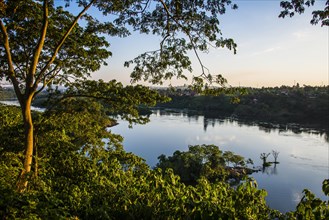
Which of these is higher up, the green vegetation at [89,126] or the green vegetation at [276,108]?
the green vegetation at [89,126]

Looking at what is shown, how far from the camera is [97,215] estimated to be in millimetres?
5562

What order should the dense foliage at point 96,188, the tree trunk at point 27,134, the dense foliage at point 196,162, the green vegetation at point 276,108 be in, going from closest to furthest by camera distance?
the dense foliage at point 96,188 < the tree trunk at point 27,134 < the dense foliage at point 196,162 < the green vegetation at point 276,108

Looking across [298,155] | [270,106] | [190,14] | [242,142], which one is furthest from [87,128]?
[270,106]

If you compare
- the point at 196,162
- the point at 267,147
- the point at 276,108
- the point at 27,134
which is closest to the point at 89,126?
the point at 27,134

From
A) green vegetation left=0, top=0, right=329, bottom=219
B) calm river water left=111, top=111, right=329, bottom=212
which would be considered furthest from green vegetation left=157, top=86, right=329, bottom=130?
green vegetation left=0, top=0, right=329, bottom=219

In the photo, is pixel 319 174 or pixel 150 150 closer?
pixel 319 174

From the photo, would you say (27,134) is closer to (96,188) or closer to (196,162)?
(96,188)

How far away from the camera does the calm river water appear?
34.1 m

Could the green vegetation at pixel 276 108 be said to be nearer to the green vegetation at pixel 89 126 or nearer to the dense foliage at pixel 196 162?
the dense foliage at pixel 196 162

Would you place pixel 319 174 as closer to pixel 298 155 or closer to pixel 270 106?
pixel 298 155

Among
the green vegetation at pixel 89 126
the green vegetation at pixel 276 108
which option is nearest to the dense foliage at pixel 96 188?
the green vegetation at pixel 89 126

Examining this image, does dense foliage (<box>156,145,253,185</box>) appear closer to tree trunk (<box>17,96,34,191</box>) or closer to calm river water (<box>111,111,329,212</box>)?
calm river water (<box>111,111,329,212</box>)

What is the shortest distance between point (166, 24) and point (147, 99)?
210 cm

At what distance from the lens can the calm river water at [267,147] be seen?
112ft
